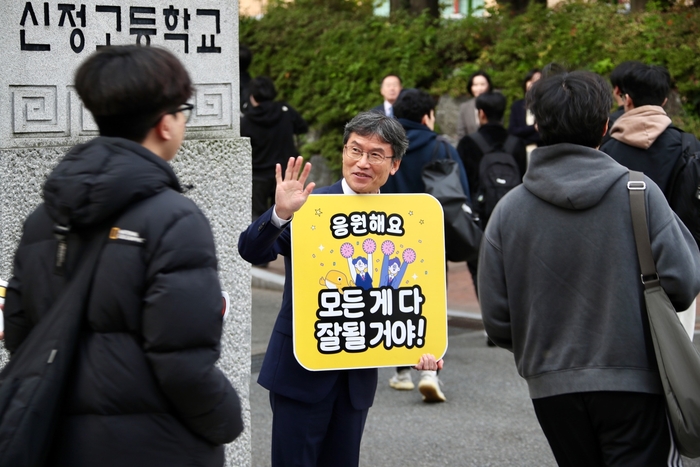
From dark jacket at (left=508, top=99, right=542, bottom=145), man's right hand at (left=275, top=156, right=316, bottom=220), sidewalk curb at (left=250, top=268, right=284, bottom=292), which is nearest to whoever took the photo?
man's right hand at (left=275, top=156, right=316, bottom=220)

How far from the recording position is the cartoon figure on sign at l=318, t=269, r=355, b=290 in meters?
3.64

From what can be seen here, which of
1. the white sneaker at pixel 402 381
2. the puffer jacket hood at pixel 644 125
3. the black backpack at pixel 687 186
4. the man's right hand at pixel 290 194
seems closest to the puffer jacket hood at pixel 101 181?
the man's right hand at pixel 290 194

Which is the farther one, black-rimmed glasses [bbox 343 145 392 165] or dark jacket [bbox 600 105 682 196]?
dark jacket [bbox 600 105 682 196]

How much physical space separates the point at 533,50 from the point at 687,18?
1846 millimetres

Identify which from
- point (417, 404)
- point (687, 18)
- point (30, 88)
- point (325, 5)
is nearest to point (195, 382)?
point (30, 88)

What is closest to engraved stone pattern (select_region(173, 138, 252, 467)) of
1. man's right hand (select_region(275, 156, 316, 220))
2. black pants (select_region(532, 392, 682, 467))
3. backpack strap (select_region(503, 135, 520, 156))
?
man's right hand (select_region(275, 156, 316, 220))

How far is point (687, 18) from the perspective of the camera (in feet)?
37.1

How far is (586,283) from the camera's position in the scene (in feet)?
9.61

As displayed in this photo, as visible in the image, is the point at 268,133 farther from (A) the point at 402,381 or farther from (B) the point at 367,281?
(B) the point at 367,281

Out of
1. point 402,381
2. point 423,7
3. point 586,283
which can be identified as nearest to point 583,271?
point 586,283

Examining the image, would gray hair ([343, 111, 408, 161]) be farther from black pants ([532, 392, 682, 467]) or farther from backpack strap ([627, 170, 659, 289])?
black pants ([532, 392, 682, 467])

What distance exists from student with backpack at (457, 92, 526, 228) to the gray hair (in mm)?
3375

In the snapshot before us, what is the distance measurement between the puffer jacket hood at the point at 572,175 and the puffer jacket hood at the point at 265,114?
7.12 metres

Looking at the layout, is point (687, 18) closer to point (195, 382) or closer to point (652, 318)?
point (652, 318)
